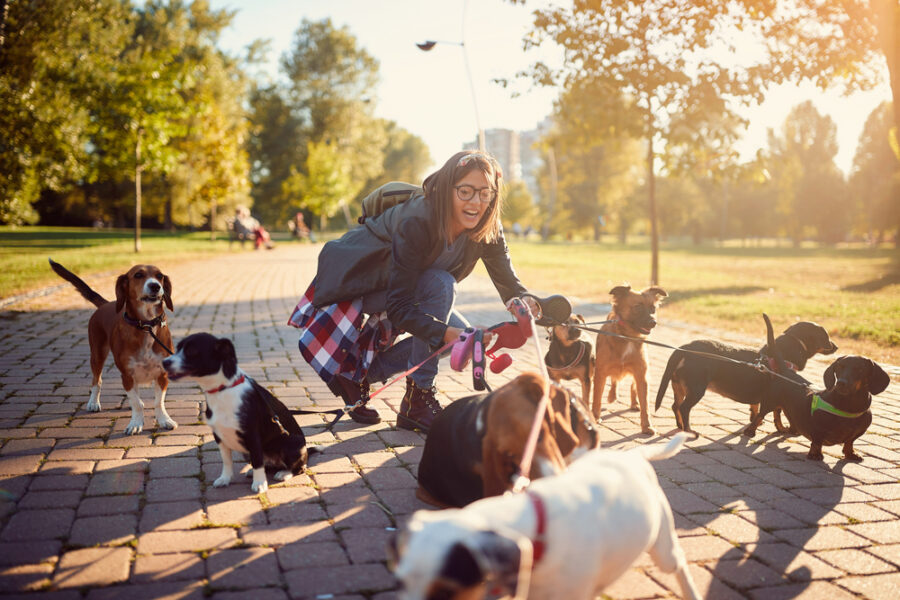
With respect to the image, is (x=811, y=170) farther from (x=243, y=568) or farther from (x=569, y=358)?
(x=243, y=568)

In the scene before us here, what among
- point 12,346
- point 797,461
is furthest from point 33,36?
point 797,461

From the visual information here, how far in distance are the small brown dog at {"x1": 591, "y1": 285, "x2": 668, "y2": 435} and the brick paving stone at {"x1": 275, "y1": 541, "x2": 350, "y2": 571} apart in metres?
3.01

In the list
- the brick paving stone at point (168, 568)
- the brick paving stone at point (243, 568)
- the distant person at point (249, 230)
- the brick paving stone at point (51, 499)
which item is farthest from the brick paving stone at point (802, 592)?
the distant person at point (249, 230)

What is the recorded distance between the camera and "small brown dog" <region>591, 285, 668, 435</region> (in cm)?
541

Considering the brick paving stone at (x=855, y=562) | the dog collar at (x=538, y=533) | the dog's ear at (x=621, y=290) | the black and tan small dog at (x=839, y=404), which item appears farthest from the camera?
the dog's ear at (x=621, y=290)

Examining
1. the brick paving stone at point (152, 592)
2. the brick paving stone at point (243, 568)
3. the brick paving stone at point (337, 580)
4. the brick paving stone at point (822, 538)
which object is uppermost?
the brick paving stone at point (152, 592)

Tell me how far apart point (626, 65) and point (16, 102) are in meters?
18.5

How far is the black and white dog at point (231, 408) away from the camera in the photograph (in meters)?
3.56

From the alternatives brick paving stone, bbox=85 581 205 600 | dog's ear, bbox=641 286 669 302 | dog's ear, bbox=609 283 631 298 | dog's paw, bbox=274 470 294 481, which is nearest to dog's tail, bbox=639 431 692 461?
brick paving stone, bbox=85 581 205 600

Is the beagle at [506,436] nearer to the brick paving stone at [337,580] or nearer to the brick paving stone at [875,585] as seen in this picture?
the brick paving stone at [337,580]

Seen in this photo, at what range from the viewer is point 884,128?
51250mm

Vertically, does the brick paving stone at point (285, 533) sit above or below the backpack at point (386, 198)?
below

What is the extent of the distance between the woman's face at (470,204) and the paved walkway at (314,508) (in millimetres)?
1608

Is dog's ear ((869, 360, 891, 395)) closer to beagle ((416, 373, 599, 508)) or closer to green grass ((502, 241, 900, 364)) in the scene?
beagle ((416, 373, 599, 508))
